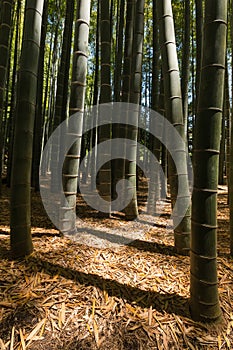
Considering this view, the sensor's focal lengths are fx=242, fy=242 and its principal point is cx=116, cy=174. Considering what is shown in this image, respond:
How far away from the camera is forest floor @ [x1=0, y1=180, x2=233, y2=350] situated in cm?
122

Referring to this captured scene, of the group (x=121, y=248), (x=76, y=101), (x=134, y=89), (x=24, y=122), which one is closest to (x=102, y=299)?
(x=121, y=248)

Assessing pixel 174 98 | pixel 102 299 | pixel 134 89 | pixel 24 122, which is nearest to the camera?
pixel 102 299

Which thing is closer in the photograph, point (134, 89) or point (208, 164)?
point (208, 164)

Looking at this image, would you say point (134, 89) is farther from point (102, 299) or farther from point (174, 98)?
point (102, 299)

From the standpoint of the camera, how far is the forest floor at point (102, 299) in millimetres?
1217

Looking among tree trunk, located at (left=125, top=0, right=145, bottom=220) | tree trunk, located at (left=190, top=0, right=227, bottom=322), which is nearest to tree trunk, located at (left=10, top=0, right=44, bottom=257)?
tree trunk, located at (left=190, top=0, right=227, bottom=322)

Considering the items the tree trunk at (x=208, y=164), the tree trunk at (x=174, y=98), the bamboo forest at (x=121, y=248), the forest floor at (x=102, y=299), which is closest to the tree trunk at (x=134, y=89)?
the bamboo forest at (x=121, y=248)

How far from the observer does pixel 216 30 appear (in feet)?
4.05

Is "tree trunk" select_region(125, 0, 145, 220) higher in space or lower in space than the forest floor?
higher

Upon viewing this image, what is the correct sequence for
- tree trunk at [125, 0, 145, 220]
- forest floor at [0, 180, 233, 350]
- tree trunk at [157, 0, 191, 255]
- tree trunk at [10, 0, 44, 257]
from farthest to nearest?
tree trunk at [125, 0, 145, 220], tree trunk at [157, 0, 191, 255], tree trunk at [10, 0, 44, 257], forest floor at [0, 180, 233, 350]

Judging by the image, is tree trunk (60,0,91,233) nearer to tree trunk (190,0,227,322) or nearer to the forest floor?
the forest floor

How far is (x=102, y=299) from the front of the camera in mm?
1436

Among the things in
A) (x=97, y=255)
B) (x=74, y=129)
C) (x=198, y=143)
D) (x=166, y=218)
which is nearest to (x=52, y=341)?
(x=97, y=255)

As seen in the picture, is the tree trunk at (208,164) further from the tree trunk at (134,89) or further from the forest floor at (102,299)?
the tree trunk at (134,89)
